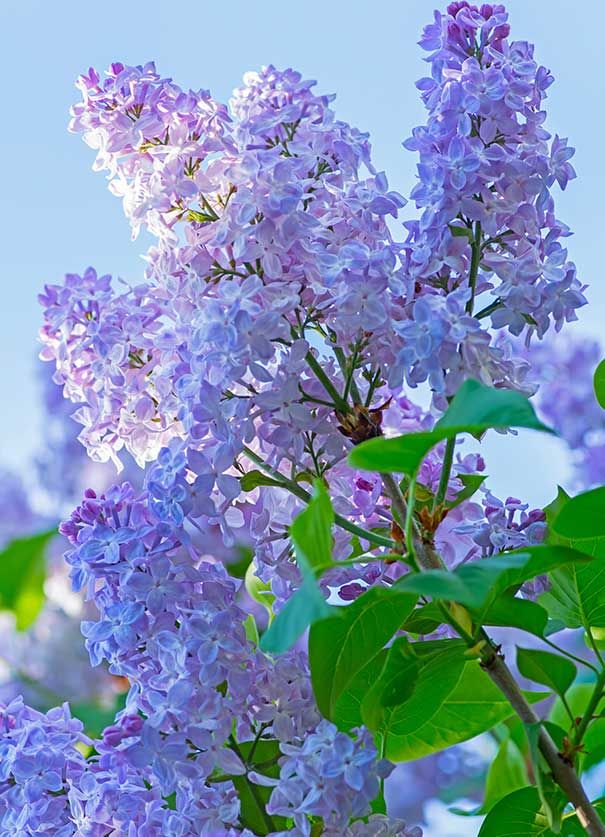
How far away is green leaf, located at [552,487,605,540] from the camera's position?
0.40 meters

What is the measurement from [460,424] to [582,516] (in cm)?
11

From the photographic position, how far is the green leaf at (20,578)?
122cm

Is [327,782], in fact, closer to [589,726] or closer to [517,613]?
[517,613]

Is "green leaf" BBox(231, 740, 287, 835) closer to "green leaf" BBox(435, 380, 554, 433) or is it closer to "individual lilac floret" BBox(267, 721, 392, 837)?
"individual lilac floret" BBox(267, 721, 392, 837)

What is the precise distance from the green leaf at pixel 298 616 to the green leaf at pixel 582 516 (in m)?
0.14

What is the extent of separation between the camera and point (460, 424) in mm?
314

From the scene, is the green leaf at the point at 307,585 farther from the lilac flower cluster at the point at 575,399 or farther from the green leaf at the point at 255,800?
the lilac flower cluster at the point at 575,399

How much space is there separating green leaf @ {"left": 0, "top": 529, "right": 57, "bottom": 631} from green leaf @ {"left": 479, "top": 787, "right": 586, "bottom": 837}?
0.83 meters

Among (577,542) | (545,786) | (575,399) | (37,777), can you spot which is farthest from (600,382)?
(575,399)

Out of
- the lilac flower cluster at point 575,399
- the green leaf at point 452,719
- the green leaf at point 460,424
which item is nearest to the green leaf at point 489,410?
the green leaf at point 460,424

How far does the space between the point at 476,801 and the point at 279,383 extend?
2.62 ft

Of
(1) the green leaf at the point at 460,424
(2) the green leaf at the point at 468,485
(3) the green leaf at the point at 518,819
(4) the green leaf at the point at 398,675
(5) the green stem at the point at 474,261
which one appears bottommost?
(3) the green leaf at the point at 518,819

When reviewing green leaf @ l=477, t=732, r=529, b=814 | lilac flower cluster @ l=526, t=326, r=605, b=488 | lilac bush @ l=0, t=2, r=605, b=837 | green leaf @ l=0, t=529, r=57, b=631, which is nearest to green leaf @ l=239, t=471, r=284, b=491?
lilac bush @ l=0, t=2, r=605, b=837

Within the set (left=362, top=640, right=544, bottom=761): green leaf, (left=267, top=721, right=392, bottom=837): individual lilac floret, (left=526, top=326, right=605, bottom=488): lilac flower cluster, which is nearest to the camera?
(left=267, top=721, right=392, bottom=837): individual lilac floret
